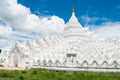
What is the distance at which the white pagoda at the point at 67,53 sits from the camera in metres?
28.2

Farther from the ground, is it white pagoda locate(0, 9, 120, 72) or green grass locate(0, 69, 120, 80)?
white pagoda locate(0, 9, 120, 72)

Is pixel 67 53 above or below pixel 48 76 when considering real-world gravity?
above

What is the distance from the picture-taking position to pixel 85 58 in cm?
2992

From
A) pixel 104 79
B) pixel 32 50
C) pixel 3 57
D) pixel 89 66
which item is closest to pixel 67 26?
pixel 32 50

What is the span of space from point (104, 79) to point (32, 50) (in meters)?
18.8

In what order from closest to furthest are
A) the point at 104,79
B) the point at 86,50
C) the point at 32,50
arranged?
1. the point at 104,79
2. the point at 86,50
3. the point at 32,50

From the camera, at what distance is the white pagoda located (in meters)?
28.2

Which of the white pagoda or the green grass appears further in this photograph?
the white pagoda

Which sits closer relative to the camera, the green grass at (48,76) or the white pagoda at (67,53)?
the green grass at (48,76)

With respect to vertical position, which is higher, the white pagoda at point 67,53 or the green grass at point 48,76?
the white pagoda at point 67,53

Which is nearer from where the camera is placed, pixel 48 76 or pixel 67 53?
pixel 48 76

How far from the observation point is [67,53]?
31219mm

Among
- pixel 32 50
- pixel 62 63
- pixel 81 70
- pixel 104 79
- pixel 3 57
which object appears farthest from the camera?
pixel 3 57

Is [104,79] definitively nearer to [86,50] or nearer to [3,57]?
[86,50]
